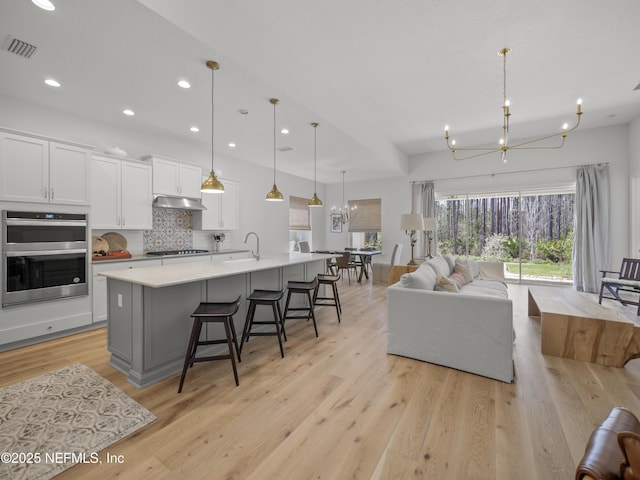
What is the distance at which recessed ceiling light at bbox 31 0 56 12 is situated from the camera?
2.02 metres

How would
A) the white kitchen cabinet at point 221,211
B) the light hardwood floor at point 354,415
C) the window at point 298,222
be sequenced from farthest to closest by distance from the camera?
the window at point 298,222 < the white kitchen cabinet at point 221,211 < the light hardwood floor at point 354,415

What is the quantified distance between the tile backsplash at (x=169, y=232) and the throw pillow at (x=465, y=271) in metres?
4.71

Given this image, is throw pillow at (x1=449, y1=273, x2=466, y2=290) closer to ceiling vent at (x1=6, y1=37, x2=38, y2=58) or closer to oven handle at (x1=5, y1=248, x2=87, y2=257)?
oven handle at (x1=5, y1=248, x2=87, y2=257)

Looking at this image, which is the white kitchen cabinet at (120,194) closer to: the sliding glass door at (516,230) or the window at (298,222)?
the window at (298,222)

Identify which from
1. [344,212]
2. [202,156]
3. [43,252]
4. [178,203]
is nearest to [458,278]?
[344,212]

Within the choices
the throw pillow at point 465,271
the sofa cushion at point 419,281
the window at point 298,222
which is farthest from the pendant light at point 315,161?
the throw pillow at point 465,271

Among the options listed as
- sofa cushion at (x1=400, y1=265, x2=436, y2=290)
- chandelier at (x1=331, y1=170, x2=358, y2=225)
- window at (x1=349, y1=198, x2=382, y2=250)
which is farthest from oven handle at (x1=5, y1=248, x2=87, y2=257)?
window at (x1=349, y1=198, x2=382, y2=250)

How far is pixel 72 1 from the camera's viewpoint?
204 cm

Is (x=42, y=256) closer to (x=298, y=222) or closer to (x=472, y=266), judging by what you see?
(x=298, y=222)

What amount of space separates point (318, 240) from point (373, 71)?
590cm

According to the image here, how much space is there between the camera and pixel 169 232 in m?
5.07

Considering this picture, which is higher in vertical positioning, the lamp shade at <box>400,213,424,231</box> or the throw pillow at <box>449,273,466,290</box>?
the lamp shade at <box>400,213,424,231</box>

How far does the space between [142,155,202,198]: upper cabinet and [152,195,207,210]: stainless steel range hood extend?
77 millimetres

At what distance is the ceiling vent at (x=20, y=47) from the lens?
2443 millimetres
